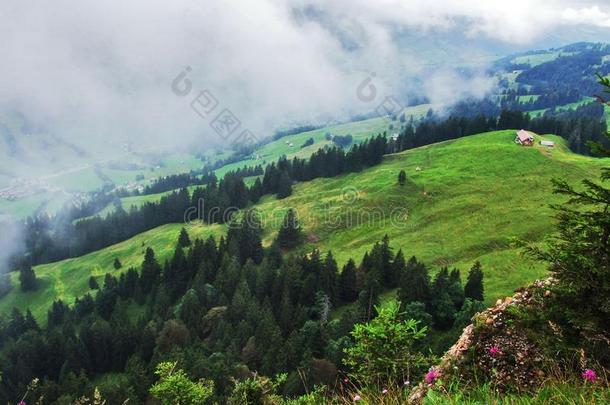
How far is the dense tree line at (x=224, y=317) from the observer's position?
61594 millimetres

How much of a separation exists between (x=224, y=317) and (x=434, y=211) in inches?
2236

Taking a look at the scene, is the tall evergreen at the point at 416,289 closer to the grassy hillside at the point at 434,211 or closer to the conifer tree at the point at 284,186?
the grassy hillside at the point at 434,211

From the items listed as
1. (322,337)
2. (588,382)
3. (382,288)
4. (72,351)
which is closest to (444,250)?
(382,288)

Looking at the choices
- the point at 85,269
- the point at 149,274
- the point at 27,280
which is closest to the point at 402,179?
the point at 149,274

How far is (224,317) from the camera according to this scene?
8369 centimetres

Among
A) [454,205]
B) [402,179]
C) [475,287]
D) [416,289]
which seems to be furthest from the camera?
[402,179]

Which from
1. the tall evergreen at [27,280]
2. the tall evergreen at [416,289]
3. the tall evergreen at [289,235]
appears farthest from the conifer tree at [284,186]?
the tall evergreen at [27,280]

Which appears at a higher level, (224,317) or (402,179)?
(402,179)

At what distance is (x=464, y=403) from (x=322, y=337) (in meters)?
57.4

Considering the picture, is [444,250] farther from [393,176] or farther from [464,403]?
[464,403]

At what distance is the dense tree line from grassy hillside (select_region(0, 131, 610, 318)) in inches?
425

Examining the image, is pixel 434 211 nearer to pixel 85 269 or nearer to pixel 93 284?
pixel 93 284

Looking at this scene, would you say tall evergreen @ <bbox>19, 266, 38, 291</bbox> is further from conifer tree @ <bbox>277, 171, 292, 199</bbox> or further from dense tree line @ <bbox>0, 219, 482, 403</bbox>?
conifer tree @ <bbox>277, 171, 292, 199</bbox>

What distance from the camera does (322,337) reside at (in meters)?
61.7
